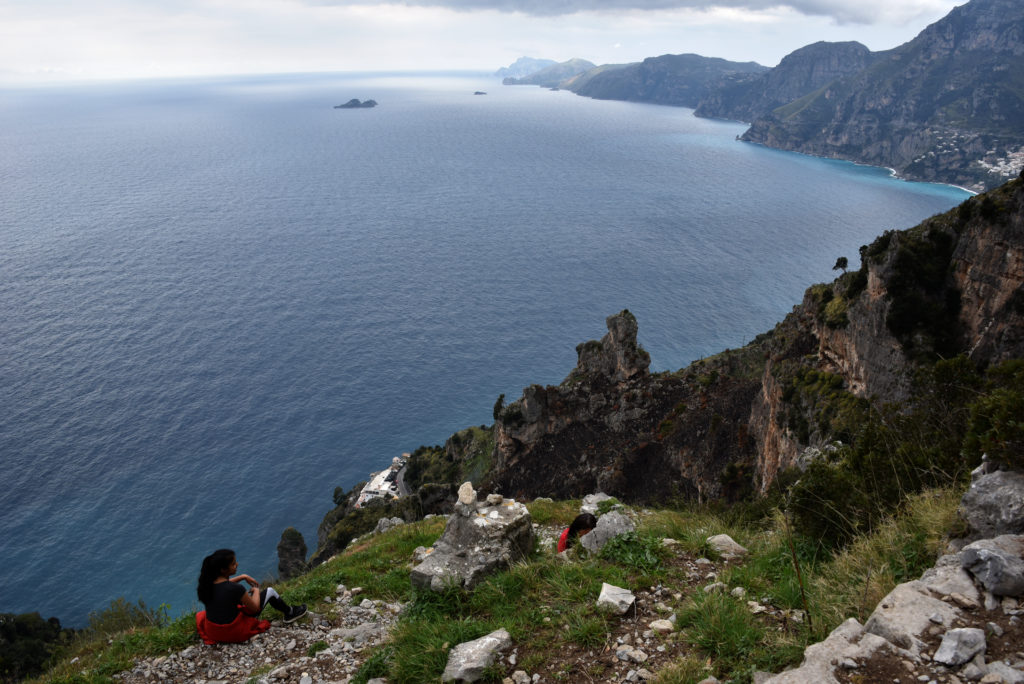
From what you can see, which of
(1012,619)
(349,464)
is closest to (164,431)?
(349,464)

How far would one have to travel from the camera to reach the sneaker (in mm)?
13117

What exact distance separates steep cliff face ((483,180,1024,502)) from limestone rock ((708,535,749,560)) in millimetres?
6819

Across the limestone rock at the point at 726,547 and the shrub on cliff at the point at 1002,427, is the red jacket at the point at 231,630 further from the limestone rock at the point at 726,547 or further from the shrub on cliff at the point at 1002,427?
the shrub on cliff at the point at 1002,427

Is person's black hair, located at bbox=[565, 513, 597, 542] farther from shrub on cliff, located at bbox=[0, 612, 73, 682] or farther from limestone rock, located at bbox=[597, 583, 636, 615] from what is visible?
shrub on cliff, located at bbox=[0, 612, 73, 682]

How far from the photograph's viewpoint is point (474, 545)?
12820 mm

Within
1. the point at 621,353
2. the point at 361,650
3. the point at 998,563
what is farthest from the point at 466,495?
the point at 621,353

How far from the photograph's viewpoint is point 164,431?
283 ft

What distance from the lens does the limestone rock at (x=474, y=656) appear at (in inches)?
336

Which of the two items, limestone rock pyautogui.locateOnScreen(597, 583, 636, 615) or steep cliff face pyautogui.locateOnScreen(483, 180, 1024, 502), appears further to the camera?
steep cliff face pyautogui.locateOnScreen(483, 180, 1024, 502)

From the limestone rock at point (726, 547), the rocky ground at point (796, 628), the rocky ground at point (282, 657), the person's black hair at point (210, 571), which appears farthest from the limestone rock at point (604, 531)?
the person's black hair at point (210, 571)

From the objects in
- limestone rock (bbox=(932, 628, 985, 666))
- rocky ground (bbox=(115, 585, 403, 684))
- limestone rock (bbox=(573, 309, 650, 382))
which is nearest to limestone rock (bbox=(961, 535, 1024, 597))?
limestone rock (bbox=(932, 628, 985, 666))

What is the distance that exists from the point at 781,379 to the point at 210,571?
37415 mm

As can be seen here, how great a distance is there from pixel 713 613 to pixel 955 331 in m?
31.0

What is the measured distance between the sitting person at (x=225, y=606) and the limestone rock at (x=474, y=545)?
3574mm
